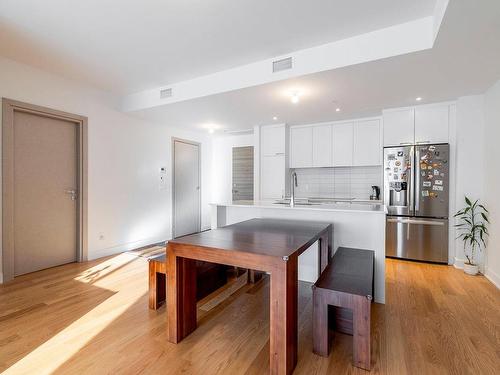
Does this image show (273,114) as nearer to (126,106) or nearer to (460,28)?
(126,106)

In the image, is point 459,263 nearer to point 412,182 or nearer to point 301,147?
point 412,182

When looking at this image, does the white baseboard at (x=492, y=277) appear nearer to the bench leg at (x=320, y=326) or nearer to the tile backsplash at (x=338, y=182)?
the tile backsplash at (x=338, y=182)

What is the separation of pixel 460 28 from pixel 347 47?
2.82 ft

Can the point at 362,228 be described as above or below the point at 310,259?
above

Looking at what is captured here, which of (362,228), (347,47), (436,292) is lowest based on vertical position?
(436,292)

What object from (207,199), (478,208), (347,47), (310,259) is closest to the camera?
(347,47)

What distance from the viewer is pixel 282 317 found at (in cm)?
148

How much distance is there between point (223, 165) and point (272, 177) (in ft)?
4.97

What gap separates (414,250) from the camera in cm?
381

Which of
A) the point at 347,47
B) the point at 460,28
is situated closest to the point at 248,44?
the point at 347,47

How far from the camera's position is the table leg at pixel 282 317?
1471 millimetres

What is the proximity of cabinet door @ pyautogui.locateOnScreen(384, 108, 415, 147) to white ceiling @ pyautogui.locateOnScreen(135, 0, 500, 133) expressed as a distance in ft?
0.66

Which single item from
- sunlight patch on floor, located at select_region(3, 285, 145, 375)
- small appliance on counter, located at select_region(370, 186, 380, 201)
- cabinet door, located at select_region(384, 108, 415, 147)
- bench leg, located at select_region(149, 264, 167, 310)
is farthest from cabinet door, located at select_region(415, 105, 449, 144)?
sunlight patch on floor, located at select_region(3, 285, 145, 375)

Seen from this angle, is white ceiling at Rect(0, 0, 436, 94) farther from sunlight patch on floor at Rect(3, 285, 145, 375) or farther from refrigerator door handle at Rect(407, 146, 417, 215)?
sunlight patch on floor at Rect(3, 285, 145, 375)
